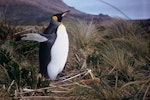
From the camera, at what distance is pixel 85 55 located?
319 centimetres

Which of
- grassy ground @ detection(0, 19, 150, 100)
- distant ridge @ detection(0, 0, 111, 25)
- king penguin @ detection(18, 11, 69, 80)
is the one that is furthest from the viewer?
distant ridge @ detection(0, 0, 111, 25)

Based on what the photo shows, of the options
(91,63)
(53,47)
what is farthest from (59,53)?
(91,63)

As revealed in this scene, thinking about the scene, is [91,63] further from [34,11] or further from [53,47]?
[34,11]

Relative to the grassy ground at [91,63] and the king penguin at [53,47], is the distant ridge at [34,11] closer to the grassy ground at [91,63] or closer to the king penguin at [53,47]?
the grassy ground at [91,63]

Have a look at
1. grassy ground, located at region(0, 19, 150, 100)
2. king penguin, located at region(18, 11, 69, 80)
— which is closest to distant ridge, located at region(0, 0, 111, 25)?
grassy ground, located at region(0, 19, 150, 100)

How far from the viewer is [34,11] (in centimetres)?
333

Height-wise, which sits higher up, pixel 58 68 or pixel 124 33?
pixel 124 33

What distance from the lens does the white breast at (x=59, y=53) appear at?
118 inches

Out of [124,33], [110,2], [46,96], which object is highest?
[110,2]

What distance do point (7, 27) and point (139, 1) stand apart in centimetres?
142

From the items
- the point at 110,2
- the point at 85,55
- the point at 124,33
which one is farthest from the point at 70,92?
the point at 124,33

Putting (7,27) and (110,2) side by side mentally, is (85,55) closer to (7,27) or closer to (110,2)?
(110,2)

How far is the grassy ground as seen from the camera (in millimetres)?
2539

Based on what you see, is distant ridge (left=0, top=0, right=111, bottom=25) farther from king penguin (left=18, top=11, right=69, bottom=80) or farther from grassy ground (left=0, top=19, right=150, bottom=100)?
king penguin (left=18, top=11, right=69, bottom=80)
